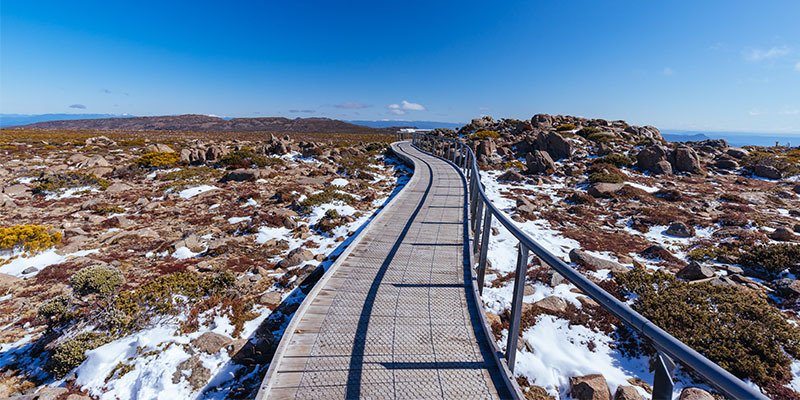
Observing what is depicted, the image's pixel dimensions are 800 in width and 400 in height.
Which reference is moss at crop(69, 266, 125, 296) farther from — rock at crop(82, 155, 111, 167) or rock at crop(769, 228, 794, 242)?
rock at crop(82, 155, 111, 167)

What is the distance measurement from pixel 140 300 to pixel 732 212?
61.5 feet

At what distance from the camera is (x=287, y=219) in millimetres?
10430

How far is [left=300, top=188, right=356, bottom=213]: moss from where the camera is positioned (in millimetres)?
11787

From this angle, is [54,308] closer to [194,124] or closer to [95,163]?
[95,163]

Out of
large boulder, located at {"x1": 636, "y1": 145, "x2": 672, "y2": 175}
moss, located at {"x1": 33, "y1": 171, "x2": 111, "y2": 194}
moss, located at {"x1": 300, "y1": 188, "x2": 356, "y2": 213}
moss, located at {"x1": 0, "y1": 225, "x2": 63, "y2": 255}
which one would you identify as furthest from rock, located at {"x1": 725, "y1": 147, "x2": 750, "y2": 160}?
moss, located at {"x1": 33, "y1": 171, "x2": 111, "y2": 194}

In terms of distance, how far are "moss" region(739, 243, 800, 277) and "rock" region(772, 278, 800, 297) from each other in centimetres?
88

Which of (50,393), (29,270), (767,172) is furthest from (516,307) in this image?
(767,172)

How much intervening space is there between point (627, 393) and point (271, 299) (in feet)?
19.6

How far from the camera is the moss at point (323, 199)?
1179 centimetres

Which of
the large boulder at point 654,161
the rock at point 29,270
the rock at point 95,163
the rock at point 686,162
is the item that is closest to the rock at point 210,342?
the rock at point 29,270

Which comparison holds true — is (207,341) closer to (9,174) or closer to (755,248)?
(755,248)

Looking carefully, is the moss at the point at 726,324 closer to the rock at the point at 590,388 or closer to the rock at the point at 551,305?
the rock at the point at 551,305

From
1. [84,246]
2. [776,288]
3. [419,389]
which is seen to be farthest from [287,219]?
[776,288]

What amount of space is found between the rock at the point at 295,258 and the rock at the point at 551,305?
550cm
